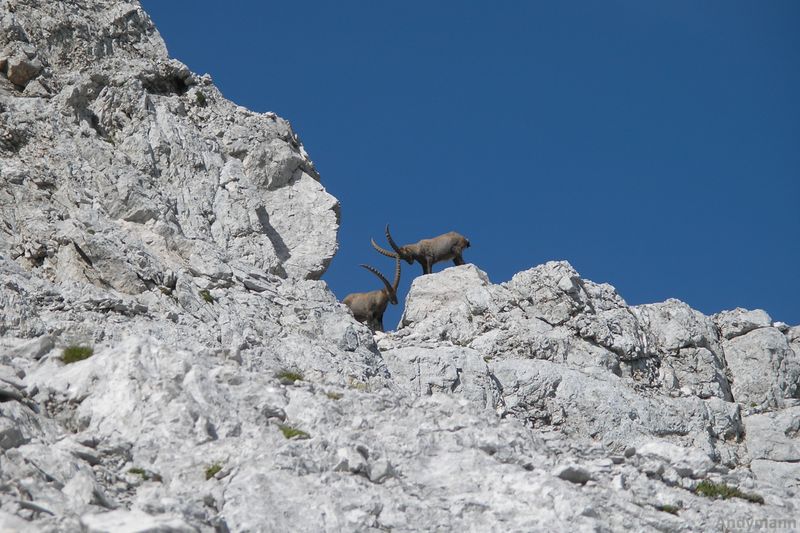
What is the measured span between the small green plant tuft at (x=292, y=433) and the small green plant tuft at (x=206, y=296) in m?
7.26

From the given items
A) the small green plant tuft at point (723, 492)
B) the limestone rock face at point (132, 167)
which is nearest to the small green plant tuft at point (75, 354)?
the limestone rock face at point (132, 167)

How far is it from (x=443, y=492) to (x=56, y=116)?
14.6 m

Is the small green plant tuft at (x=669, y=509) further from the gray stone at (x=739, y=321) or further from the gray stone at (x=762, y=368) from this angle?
the gray stone at (x=739, y=321)

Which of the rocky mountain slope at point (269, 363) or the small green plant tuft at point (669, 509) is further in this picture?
the small green plant tuft at point (669, 509)

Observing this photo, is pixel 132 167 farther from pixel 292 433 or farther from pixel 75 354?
pixel 292 433

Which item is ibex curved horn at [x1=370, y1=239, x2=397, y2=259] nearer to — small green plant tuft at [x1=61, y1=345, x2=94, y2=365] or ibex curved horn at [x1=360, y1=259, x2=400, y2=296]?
ibex curved horn at [x1=360, y1=259, x2=400, y2=296]

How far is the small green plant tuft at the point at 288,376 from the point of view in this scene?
14.5 metres

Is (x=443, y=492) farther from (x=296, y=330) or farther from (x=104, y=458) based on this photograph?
(x=296, y=330)

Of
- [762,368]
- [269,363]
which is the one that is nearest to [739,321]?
[762,368]

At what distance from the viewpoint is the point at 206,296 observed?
20078 millimetres

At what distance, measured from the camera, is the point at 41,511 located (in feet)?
33.0

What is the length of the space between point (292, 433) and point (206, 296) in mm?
7643

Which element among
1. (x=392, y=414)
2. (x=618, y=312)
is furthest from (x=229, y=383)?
(x=618, y=312)

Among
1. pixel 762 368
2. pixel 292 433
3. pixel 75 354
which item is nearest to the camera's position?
pixel 292 433
